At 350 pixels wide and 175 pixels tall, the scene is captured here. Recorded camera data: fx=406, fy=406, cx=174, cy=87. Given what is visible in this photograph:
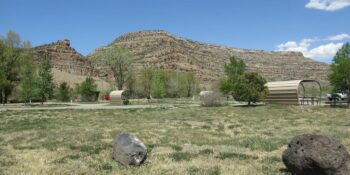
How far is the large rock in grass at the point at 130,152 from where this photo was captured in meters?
11.4

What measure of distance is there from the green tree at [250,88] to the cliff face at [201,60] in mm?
102149

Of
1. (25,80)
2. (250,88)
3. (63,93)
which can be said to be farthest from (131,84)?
(250,88)

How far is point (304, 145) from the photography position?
31.3ft

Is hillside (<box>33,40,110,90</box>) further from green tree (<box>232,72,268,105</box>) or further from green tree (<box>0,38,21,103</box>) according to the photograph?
green tree (<box>232,72,268,105</box>)

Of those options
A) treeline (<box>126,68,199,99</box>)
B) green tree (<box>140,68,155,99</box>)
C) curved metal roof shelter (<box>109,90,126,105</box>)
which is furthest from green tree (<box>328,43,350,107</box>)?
green tree (<box>140,68,155,99</box>)

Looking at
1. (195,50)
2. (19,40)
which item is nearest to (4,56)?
(19,40)

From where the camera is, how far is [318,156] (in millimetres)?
9148

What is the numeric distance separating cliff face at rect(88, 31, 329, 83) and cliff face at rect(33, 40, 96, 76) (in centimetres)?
1933

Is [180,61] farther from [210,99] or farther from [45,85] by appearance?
[210,99]

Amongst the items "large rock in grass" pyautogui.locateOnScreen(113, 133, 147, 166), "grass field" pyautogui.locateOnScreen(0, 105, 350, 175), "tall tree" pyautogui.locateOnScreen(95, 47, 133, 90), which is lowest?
"grass field" pyautogui.locateOnScreen(0, 105, 350, 175)

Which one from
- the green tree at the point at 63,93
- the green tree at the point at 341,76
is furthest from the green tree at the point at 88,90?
the green tree at the point at 341,76

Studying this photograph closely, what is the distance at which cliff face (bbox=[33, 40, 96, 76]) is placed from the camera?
155 m

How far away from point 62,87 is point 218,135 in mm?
67932

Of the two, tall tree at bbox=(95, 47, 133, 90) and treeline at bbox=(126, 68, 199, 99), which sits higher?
tall tree at bbox=(95, 47, 133, 90)
